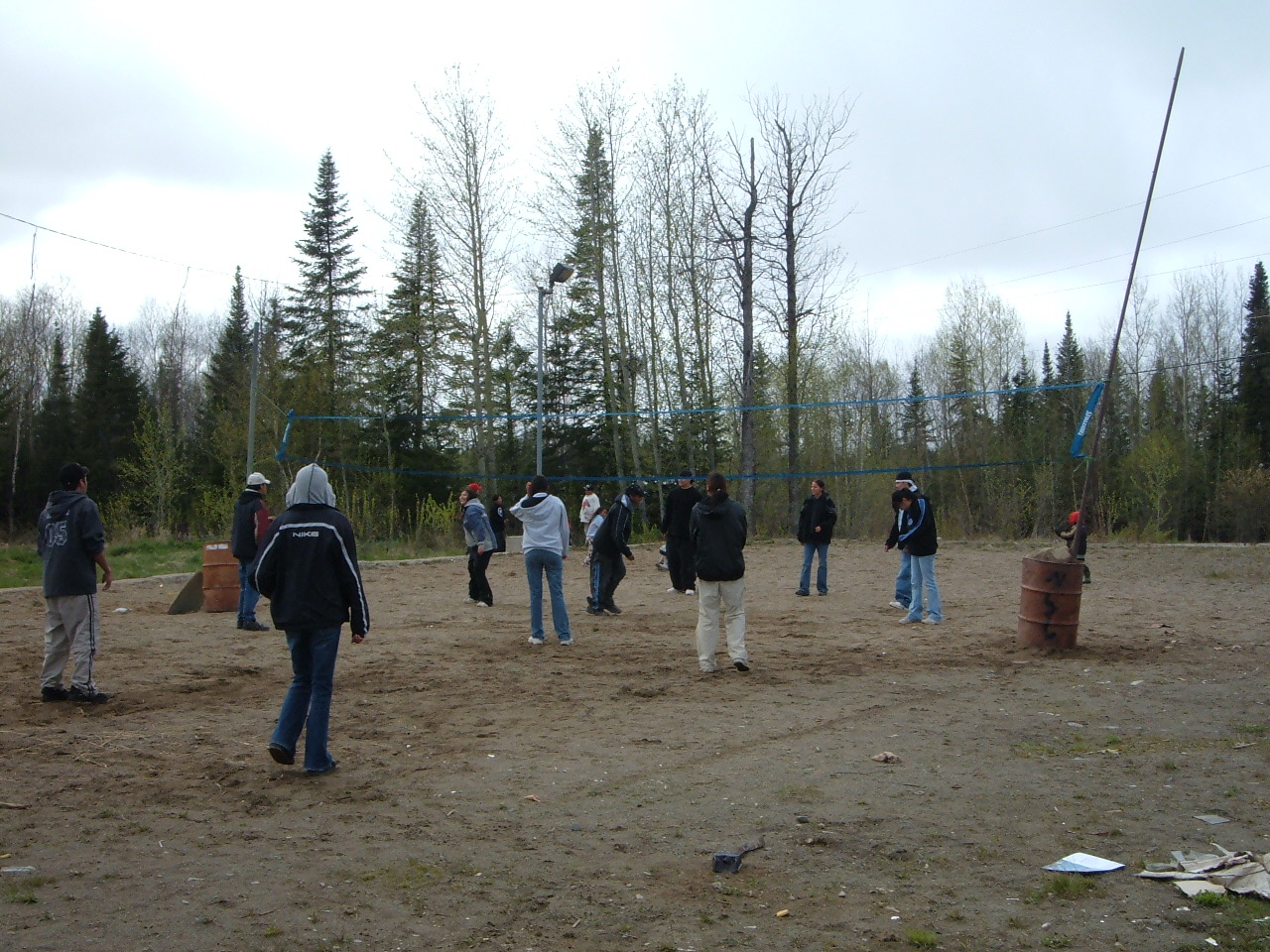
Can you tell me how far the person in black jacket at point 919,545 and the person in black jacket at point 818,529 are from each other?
8.66 feet

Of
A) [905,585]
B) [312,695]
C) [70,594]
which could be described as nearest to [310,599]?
[312,695]

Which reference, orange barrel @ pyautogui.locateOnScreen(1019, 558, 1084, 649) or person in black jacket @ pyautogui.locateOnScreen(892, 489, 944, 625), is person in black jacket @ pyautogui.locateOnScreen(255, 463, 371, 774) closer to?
orange barrel @ pyautogui.locateOnScreen(1019, 558, 1084, 649)

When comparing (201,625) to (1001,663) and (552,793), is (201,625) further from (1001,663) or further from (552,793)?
(1001,663)

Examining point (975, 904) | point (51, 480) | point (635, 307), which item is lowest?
point (975, 904)

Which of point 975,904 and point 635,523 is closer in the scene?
point 975,904

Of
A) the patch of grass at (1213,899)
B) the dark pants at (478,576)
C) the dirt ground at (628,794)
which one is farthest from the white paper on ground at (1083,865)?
the dark pants at (478,576)

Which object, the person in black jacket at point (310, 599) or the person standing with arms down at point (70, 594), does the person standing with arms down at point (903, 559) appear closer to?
the person in black jacket at point (310, 599)

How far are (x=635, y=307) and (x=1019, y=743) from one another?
1263 inches

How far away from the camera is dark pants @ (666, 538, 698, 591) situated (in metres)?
15.4

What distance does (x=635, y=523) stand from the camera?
116ft

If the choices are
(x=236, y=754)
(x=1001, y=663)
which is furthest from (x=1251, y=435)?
(x=236, y=754)

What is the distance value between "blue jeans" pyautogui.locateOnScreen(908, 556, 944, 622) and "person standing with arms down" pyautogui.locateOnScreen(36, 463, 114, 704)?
9009mm

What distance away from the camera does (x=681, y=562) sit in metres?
15.8

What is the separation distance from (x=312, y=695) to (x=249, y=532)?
627cm
